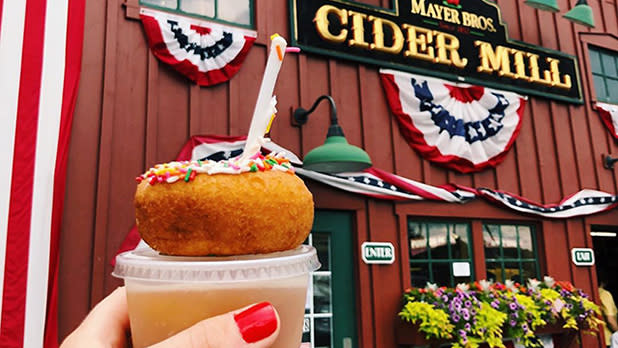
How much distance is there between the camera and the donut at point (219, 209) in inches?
51.5

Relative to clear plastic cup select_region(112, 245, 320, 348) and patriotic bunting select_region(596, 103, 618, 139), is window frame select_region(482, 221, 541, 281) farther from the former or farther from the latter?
clear plastic cup select_region(112, 245, 320, 348)

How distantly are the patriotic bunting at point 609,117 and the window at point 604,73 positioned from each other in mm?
257

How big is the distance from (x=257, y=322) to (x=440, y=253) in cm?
451

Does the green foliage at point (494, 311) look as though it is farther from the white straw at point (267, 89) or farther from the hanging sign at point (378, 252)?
the white straw at point (267, 89)

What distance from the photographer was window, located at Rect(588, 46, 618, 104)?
23.6ft

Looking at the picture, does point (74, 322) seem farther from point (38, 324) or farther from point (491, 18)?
point (491, 18)

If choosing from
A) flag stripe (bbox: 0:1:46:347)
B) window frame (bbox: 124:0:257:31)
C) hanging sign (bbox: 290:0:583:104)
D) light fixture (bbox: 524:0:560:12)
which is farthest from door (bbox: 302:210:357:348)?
light fixture (bbox: 524:0:560:12)

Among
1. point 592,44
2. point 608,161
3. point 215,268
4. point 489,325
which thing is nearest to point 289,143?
point 489,325

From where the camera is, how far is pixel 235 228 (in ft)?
4.28

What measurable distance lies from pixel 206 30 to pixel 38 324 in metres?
2.98

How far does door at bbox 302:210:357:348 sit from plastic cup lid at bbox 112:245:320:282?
131 inches

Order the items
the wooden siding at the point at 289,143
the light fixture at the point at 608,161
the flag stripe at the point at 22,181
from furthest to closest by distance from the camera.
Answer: the light fixture at the point at 608,161 < the wooden siding at the point at 289,143 < the flag stripe at the point at 22,181

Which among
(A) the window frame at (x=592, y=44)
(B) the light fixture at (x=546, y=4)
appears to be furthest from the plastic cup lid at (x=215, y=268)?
(A) the window frame at (x=592, y=44)

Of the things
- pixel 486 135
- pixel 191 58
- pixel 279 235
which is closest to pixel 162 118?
pixel 191 58
